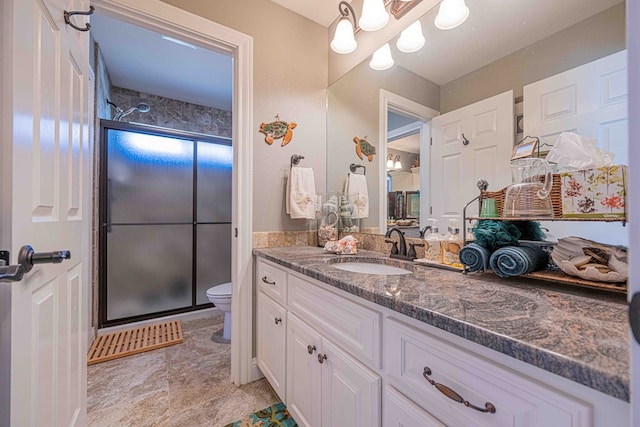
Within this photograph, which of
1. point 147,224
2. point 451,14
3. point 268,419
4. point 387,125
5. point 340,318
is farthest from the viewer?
point 147,224

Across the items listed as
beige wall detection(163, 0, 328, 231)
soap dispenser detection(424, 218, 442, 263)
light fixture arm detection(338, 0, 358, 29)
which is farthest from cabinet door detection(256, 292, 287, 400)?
light fixture arm detection(338, 0, 358, 29)

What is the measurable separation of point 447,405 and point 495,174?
34.9 inches

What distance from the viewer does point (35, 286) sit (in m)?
0.68

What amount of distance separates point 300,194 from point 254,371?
1159mm

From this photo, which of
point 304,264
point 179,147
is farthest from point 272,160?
point 179,147

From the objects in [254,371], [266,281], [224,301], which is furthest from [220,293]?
[266,281]

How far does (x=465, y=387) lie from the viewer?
21.8 inches

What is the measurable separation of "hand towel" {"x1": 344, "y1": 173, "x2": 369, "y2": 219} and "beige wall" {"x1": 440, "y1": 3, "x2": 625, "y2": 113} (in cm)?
70

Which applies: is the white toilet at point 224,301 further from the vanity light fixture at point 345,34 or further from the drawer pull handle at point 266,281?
the vanity light fixture at point 345,34

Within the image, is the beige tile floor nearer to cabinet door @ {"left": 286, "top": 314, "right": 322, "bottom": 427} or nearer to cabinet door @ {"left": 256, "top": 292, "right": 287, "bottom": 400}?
cabinet door @ {"left": 256, "top": 292, "right": 287, "bottom": 400}

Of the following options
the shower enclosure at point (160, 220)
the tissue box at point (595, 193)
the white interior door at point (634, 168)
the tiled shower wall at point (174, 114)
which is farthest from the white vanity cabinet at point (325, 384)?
the tiled shower wall at point (174, 114)

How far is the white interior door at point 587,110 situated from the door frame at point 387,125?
435 mm

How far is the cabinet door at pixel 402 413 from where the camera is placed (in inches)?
24.8

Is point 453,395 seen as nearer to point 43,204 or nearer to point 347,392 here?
point 347,392
